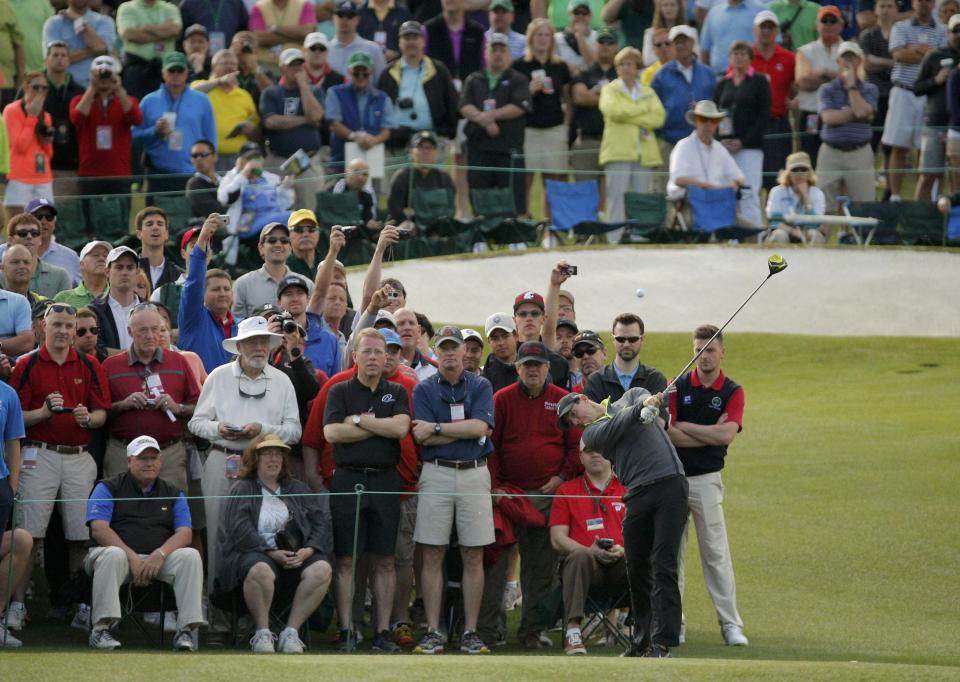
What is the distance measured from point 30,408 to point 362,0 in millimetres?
14524

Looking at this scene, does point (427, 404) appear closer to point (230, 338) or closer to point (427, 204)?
point (230, 338)

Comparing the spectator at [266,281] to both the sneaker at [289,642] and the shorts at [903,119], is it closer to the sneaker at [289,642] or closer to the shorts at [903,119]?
the sneaker at [289,642]

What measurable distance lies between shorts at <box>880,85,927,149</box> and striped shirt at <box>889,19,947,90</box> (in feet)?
0.55

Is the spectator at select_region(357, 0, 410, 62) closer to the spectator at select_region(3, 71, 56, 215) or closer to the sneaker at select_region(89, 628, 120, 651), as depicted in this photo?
the spectator at select_region(3, 71, 56, 215)

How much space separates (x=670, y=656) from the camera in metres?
12.3

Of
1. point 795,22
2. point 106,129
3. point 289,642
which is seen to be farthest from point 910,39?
point 289,642

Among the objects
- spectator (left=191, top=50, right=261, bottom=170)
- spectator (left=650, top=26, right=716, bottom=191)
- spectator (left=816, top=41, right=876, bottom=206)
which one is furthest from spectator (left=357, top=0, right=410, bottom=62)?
spectator (left=816, top=41, right=876, bottom=206)

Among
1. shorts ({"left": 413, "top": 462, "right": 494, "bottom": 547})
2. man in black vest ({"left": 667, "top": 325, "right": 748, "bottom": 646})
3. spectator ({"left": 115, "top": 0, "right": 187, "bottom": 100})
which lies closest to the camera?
shorts ({"left": 413, "top": 462, "right": 494, "bottom": 547})

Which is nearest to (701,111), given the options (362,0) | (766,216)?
(766,216)

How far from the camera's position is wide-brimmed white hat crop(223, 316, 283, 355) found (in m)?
13.2

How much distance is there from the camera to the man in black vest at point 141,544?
1225 cm

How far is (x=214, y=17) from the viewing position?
24.8 meters

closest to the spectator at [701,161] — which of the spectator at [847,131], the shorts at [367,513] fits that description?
the spectator at [847,131]

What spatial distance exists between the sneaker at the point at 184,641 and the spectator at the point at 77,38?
12.0 meters
